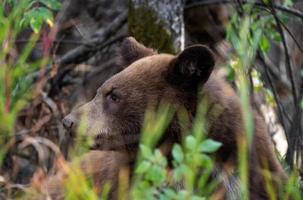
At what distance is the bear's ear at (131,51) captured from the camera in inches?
215

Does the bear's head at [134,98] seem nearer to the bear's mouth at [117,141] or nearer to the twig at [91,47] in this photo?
the bear's mouth at [117,141]

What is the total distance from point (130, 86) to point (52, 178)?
1064mm

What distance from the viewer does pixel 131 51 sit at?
5.50 metres

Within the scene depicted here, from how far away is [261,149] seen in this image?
4.83 metres

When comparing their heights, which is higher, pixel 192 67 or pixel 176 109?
pixel 192 67

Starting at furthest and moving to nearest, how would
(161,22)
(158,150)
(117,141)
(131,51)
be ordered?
1. (161,22)
2. (131,51)
3. (117,141)
4. (158,150)

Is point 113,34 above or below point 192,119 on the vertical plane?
above

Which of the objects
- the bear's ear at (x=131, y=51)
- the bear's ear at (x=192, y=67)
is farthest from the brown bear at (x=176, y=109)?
the bear's ear at (x=131, y=51)

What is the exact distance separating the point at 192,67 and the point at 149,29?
152 centimetres

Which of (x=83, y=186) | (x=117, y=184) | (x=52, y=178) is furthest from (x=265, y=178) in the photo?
(x=52, y=178)

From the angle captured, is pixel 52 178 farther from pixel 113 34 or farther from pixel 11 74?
pixel 113 34

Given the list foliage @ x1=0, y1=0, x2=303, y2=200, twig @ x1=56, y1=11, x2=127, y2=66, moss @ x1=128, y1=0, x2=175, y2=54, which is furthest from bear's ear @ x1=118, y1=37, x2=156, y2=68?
twig @ x1=56, y1=11, x2=127, y2=66

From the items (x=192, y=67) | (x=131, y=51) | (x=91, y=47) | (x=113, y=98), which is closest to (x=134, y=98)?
(x=113, y=98)

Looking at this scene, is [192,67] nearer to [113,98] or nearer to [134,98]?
[134,98]
